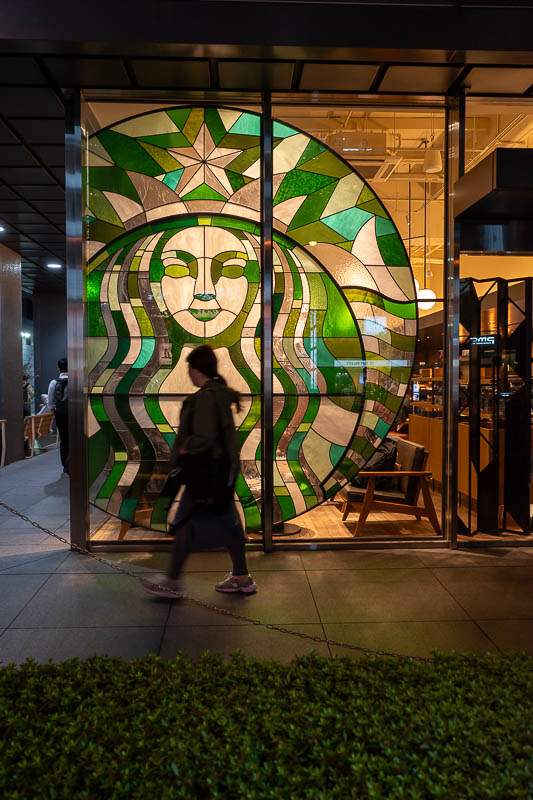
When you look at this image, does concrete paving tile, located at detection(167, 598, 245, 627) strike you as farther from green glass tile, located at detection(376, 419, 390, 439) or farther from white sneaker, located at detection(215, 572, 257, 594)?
green glass tile, located at detection(376, 419, 390, 439)

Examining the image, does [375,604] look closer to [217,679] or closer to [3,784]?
[217,679]

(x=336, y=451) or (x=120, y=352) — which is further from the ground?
(x=120, y=352)

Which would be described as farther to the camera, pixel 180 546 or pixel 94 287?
pixel 94 287

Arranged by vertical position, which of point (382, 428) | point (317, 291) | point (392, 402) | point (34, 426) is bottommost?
point (34, 426)

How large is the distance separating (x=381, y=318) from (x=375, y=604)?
262 cm

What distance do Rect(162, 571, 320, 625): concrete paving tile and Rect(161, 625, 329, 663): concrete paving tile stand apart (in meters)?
0.18

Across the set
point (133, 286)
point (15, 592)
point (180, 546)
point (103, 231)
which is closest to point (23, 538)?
point (15, 592)

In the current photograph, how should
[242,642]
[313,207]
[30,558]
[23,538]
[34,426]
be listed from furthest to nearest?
[34,426]
[23,538]
[313,207]
[30,558]
[242,642]

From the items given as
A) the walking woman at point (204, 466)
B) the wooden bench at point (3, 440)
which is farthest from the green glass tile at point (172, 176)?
the wooden bench at point (3, 440)

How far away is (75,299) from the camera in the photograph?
509 cm

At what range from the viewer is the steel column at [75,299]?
505cm

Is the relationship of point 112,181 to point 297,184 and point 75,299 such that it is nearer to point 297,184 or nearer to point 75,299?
point 75,299

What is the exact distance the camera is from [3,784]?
1.91m

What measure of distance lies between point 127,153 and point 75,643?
13.8 ft
